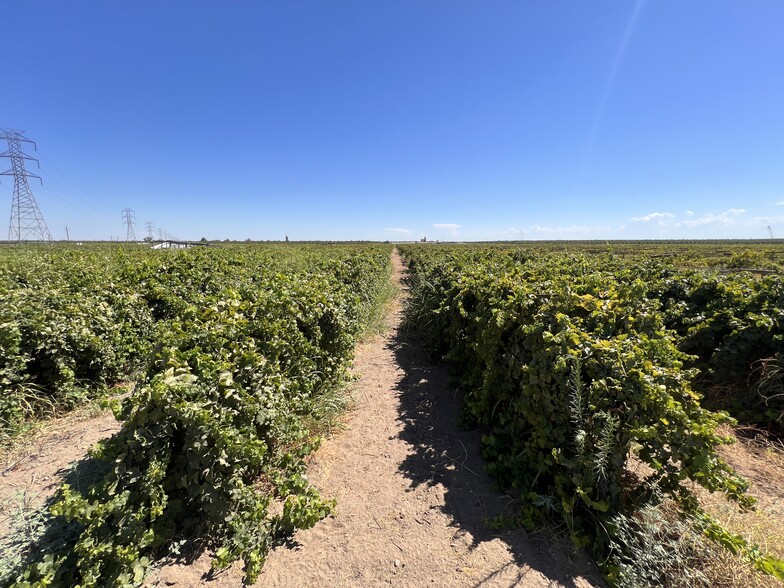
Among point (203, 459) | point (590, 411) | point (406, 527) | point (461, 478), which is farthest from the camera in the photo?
point (461, 478)

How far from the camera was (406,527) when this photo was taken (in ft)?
9.43

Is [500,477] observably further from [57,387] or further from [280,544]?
[57,387]

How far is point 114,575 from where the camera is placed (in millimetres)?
1974

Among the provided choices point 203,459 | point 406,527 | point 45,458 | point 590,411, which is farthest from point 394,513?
point 45,458

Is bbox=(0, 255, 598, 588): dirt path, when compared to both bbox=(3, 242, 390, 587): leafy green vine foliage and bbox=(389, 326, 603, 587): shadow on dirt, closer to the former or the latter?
bbox=(389, 326, 603, 587): shadow on dirt

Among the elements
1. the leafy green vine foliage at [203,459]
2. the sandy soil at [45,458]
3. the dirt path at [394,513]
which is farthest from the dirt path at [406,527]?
the sandy soil at [45,458]

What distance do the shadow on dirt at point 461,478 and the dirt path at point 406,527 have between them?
1 cm

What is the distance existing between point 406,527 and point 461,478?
0.83 m

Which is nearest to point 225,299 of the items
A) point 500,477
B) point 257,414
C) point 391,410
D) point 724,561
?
point 257,414

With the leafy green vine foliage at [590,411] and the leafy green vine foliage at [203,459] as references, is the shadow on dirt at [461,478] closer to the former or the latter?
the leafy green vine foliage at [590,411]

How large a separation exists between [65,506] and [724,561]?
3.97 metres

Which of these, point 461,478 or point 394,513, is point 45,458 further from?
point 461,478

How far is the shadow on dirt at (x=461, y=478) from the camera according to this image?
2.42 m

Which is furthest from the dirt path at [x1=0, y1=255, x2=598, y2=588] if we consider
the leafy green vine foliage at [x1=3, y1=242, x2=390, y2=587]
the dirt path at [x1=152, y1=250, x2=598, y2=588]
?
the leafy green vine foliage at [x1=3, y1=242, x2=390, y2=587]
